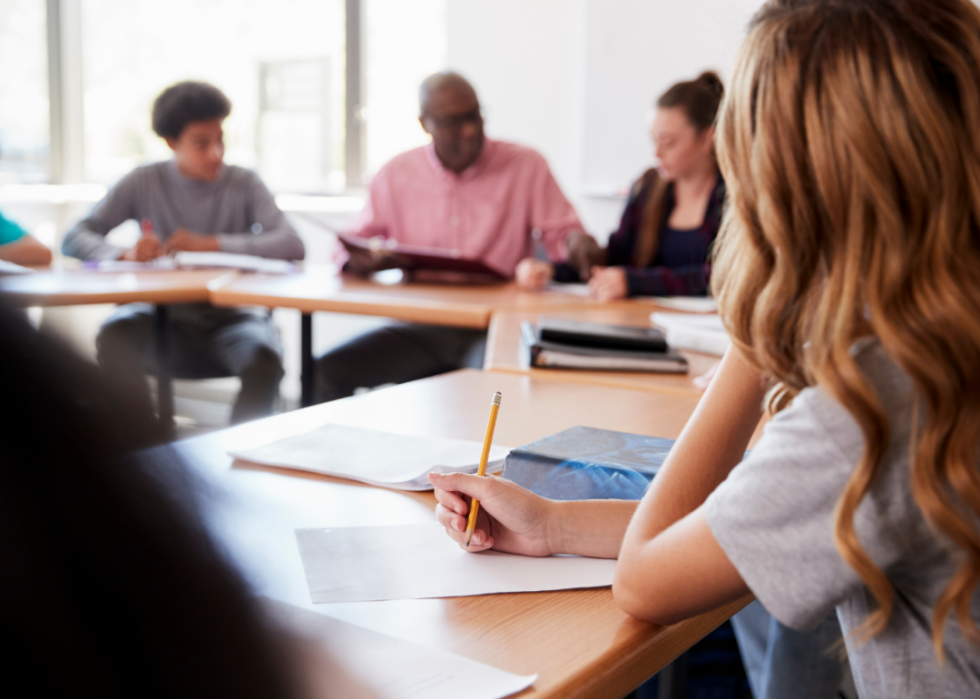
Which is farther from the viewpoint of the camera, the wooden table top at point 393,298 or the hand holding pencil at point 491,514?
the wooden table top at point 393,298

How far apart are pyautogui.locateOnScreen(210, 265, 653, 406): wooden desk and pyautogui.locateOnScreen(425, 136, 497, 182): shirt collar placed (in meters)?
0.56

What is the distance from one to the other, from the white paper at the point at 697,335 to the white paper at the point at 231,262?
139cm

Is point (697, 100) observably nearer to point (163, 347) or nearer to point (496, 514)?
point (163, 347)

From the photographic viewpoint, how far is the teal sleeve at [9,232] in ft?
8.92

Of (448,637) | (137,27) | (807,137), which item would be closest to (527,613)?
(448,637)

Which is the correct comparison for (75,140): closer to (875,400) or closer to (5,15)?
(5,15)

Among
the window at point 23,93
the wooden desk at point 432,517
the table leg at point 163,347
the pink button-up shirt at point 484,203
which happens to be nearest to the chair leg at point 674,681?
the wooden desk at point 432,517

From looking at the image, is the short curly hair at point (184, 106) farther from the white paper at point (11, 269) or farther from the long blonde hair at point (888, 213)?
the long blonde hair at point (888, 213)

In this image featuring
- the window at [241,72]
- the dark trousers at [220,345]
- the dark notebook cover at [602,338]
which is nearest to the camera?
the dark notebook cover at [602,338]

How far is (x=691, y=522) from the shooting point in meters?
0.63

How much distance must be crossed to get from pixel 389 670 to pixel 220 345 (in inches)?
90.1

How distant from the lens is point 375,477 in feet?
3.12

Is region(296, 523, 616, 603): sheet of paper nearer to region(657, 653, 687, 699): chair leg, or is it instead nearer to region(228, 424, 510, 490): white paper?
region(228, 424, 510, 490): white paper

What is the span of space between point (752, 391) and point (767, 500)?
0.67 feet
